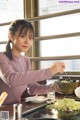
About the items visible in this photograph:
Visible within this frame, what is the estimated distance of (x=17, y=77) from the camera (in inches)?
68.2

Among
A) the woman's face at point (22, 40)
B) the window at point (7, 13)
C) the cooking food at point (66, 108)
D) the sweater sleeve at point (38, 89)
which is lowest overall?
the sweater sleeve at point (38, 89)

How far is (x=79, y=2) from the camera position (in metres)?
2.87

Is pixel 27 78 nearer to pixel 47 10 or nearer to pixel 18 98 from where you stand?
pixel 18 98

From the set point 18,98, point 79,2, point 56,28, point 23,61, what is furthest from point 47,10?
point 18,98

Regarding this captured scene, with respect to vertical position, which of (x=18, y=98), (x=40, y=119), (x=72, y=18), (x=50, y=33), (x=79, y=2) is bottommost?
(x=18, y=98)

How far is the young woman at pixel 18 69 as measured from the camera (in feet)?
5.69

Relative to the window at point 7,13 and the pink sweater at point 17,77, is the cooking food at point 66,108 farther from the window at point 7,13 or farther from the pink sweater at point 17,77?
the window at point 7,13

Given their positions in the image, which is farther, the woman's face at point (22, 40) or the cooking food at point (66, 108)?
the woman's face at point (22, 40)

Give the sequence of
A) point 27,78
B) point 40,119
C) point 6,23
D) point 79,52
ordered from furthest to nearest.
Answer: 1. point 6,23
2. point 79,52
3. point 27,78
4. point 40,119

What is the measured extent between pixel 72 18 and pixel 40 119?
6.46 ft

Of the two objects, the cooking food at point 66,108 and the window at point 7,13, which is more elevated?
the window at point 7,13

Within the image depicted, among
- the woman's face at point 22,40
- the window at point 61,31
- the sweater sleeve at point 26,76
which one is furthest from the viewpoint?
the window at point 61,31

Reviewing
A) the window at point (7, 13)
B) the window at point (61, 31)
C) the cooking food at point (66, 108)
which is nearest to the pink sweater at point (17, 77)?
the cooking food at point (66, 108)

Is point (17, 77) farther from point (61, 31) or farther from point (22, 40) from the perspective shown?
point (61, 31)
